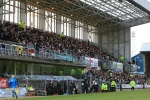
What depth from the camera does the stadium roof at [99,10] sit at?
162 ft

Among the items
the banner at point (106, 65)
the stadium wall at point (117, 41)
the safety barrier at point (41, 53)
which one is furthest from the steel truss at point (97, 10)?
the safety barrier at point (41, 53)

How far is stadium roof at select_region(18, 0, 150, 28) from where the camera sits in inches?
1949

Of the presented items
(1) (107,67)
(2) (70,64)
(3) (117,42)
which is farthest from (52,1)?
(3) (117,42)

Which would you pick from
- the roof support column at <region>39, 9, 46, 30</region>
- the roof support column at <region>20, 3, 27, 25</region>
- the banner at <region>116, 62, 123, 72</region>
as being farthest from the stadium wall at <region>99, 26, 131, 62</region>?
the roof support column at <region>20, 3, 27, 25</region>

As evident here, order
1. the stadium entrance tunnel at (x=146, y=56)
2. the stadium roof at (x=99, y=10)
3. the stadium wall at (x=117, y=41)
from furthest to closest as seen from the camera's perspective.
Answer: the stadium entrance tunnel at (x=146, y=56) < the stadium wall at (x=117, y=41) < the stadium roof at (x=99, y=10)

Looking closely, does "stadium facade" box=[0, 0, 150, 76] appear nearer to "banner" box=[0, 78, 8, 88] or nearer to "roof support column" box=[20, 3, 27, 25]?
"roof support column" box=[20, 3, 27, 25]

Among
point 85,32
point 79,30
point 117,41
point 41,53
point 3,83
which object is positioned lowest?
point 3,83

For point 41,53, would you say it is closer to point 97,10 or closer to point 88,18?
point 97,10

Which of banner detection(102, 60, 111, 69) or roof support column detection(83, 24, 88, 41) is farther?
roof support column detection(83, 24, 88, 41)

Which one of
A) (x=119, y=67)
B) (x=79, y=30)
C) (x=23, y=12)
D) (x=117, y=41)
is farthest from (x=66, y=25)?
(x=117, y=41)

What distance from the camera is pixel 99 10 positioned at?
5447 cm

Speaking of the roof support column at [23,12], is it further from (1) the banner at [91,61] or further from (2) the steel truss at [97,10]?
(1) the banner at [91,61]

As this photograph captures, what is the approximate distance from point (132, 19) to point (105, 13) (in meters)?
7.16

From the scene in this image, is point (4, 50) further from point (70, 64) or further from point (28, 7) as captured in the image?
point (28, 7)
